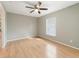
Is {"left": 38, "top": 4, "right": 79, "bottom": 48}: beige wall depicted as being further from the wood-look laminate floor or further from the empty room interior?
the wood-look laminate floor

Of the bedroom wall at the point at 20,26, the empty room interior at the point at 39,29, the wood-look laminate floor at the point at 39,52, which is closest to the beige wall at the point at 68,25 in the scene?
the empty room interior at the point at 39,29

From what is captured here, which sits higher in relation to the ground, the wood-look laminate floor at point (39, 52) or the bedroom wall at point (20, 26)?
the bedroom wall at point (20, 26)

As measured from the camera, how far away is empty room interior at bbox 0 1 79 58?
389cm

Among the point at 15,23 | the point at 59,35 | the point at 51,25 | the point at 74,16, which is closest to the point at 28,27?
the point at 15,23

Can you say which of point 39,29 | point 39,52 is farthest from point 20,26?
point 39,52

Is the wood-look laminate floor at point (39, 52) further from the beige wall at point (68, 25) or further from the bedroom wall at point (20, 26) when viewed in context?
the bedroom wall at point (20, 26)

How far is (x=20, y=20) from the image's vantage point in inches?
303

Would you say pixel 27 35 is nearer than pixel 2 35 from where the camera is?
No

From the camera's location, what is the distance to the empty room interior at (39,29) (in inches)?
153

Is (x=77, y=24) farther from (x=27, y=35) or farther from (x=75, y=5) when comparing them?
(x=27, y=35)

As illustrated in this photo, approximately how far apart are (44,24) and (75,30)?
4.01 m

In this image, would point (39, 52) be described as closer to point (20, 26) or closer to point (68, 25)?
point (68, 25)

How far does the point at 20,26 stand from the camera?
25.4 ft

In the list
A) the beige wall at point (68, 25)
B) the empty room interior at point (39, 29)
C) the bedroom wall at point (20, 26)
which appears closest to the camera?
the empty room interior at point (39, 29)
